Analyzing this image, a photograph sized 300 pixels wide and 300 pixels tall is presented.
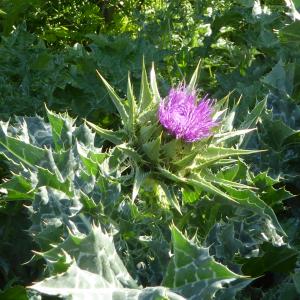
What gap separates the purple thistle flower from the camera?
2.26 meters

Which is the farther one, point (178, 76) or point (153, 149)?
point (178, 76)

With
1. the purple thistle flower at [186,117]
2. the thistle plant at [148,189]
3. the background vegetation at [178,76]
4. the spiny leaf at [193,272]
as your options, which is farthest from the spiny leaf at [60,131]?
the spiny leaf at [193,272]

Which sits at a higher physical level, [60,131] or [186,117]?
[186,117]

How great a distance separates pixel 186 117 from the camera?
227 centimetres

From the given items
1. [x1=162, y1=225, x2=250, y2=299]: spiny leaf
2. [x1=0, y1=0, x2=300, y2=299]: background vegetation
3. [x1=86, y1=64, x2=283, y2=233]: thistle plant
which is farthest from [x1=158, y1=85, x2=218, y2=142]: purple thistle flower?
[x1=162, y1=225, x2=250, y2=299]: spiny leaf

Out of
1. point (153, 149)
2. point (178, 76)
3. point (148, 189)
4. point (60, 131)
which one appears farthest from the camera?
point (178, 76)

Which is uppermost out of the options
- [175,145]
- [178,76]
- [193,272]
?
[175,145]

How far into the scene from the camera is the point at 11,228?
2.77m

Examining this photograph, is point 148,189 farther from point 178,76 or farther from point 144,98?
point 178,76

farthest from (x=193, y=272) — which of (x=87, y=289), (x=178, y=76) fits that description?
(x=178, y=76)

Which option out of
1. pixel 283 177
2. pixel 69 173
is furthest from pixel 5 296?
pixel 283 177

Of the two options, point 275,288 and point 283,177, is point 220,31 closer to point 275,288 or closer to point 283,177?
point 283,177

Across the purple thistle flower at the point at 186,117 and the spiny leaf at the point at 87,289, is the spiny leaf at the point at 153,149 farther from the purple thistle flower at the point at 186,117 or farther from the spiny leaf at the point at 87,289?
the spiny leaf at the point at 87,289

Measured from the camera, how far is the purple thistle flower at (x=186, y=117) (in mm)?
2256
